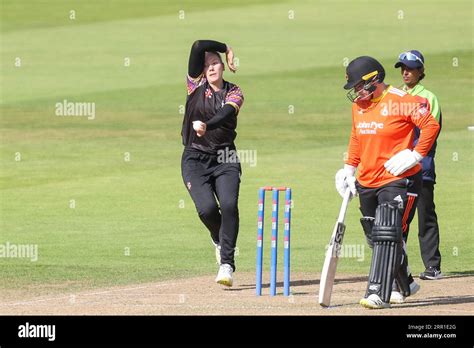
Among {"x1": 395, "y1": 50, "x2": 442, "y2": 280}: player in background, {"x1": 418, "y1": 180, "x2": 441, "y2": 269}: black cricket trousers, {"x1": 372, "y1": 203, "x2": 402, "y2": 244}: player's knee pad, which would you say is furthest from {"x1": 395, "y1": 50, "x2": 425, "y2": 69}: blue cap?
{"x1": 372, "y1": 203, "x2": 402, "y2": 244}: player's knee pad

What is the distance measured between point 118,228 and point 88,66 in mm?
19531

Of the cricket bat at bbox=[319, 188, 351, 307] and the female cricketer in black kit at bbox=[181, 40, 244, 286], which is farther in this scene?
the female cricketer in black kit at bbox=[181, 40, 244, 286]

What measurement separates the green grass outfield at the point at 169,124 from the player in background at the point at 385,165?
3.25m

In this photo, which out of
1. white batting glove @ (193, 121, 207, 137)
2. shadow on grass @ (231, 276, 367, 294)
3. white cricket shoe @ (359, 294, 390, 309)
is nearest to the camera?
white cricket shoe @ (359, 294, 390, 309)

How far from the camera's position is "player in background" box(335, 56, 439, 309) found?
11.9 m

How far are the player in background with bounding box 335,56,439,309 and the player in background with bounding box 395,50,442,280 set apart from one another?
1656 mm

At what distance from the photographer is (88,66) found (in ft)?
123

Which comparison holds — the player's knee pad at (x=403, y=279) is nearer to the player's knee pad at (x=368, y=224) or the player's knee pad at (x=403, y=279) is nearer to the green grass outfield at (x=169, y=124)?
the player's knee pad at (x=368, y=224)

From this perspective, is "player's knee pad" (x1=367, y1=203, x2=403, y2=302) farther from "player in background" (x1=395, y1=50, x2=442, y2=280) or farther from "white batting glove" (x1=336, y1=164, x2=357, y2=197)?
"player in background" (x1=395, y1=50, x2=442, y2=280)

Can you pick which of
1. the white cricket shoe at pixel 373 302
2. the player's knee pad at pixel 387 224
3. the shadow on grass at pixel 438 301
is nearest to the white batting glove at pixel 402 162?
the player's knee pad at pixel 387 224

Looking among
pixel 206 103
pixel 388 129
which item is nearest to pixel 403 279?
pixel 388 129

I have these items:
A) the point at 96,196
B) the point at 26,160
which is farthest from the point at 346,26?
the point at 96,196

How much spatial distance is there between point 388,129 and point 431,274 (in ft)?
9.74

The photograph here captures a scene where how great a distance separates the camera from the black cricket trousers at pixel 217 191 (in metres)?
13.6
